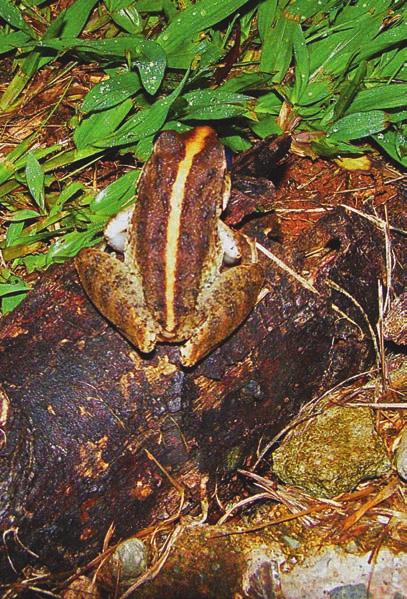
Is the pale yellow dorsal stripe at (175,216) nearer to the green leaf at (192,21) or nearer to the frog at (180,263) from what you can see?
the frog at (180,263)

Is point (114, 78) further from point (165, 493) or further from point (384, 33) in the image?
point (165, 493)

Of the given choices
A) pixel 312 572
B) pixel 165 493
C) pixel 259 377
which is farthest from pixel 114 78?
pixel 312 572

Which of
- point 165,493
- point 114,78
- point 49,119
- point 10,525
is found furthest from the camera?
point 49,119

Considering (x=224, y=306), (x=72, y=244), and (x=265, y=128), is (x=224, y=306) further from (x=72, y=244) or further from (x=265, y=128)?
(x=265, y=128)

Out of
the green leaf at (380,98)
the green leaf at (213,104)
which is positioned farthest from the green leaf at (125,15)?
the green leaf at (380,98)

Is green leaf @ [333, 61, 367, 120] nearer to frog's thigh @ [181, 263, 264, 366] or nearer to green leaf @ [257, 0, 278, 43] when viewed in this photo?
green leaf @ [257, 0, 278, 43]

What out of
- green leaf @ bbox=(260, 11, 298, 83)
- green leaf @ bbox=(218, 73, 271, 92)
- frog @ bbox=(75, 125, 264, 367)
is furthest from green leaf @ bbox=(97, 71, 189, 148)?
green leaf @ bbox=(260, 11, 298, 83)
